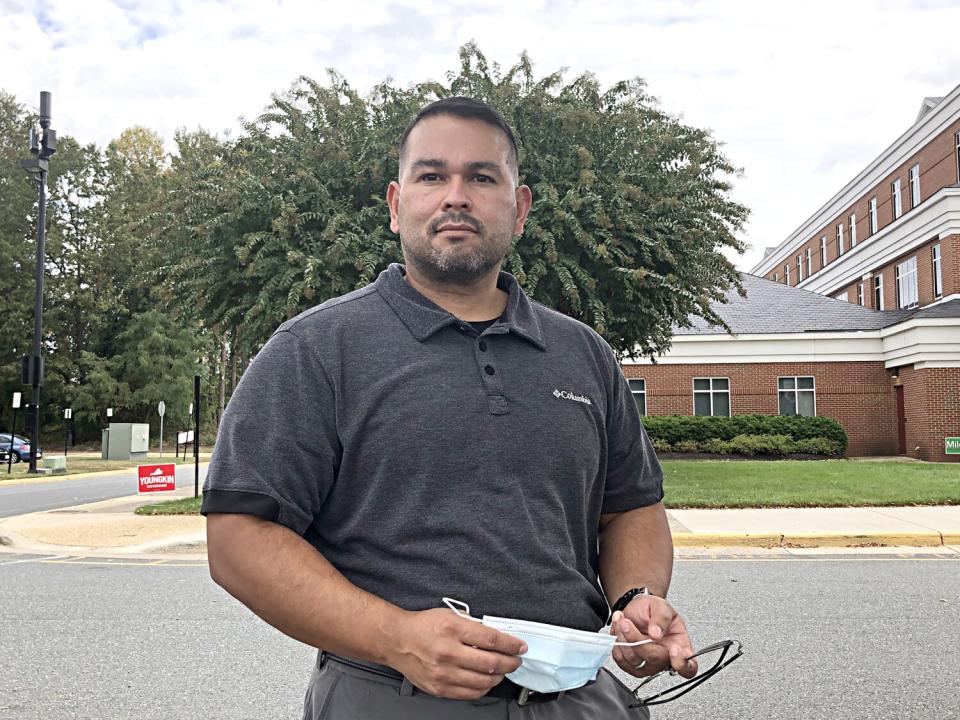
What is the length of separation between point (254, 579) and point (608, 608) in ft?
2.85

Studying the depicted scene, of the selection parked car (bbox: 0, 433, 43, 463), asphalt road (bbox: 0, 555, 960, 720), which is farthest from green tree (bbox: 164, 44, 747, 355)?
parked car (bbox: 0, 433, 43, 463)

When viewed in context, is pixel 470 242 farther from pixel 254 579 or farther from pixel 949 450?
pixel 949 450

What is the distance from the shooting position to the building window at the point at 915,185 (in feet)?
119

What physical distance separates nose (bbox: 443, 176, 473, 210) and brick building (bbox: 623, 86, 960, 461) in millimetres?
27860

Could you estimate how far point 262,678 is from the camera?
18.1ft

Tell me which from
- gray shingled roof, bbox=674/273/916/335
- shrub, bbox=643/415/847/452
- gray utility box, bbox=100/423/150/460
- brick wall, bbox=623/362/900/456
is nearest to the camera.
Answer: shrub, bbox=643/415/847/452

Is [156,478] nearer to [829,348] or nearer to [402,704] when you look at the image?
[402,704]

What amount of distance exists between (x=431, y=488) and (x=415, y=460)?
66 mm

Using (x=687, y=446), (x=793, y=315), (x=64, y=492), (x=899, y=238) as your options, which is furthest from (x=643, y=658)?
(x=899, y=238)

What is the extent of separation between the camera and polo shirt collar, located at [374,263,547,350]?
6.58 feet

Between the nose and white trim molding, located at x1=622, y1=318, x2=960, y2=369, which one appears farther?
white trim molding, located at x1=622, y1=318, x2=960, y2=369

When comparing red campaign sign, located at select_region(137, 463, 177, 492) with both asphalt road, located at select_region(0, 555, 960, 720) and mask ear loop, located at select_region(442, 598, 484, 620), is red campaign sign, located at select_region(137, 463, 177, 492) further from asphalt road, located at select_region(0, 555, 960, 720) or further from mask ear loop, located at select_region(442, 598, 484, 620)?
mask ear loop, located at select_region(442, 598, 484, 620)

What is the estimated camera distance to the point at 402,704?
1823 millimetres

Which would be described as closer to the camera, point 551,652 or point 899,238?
point 551,652
